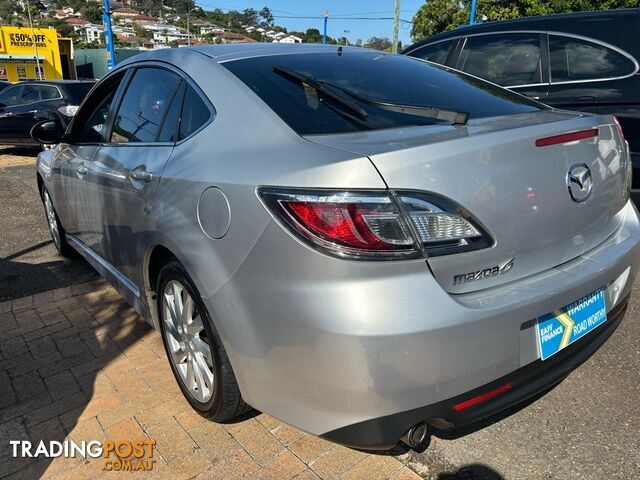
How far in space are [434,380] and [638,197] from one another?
2761 millimetres

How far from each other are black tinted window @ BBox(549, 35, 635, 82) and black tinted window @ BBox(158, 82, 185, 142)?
10.6 ft

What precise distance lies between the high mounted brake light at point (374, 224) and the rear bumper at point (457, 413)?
480mm

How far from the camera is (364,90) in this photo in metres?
2.23

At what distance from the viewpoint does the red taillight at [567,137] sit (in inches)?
69.4

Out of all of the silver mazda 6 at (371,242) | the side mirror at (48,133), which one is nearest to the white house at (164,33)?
the side mirror at (48,133)

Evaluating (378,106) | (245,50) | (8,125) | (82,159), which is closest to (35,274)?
(82,159)

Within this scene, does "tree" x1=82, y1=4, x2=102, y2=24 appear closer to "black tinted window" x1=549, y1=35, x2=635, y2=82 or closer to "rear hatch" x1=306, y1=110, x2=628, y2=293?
"black tinted window" x1=549, y1=35, x2=635, y2=82

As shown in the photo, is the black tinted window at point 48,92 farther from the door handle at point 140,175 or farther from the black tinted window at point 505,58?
the door handle at point 140,175

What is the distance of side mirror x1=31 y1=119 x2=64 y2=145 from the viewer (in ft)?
12.0

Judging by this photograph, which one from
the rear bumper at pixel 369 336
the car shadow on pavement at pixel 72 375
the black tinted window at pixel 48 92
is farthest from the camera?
the black tinted window at pixel 48 92

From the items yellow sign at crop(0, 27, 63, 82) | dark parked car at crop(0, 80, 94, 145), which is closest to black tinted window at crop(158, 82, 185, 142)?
dark parked car at crop(0, 80, 94, 145)

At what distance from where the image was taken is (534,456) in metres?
2.08

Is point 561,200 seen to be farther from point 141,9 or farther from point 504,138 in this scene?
point 141,9

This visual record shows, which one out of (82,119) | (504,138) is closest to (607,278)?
(504,138)
